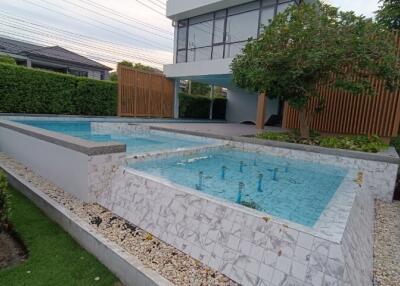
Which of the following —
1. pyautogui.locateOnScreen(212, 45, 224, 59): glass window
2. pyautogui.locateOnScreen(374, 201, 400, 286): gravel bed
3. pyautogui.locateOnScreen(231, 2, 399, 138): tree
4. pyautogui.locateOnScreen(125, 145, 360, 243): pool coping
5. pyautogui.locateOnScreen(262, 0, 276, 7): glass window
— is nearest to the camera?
pyautogui.locateOnScreen(125, 145, 360, 243): pool coping

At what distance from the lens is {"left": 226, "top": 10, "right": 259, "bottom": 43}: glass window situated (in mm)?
13719

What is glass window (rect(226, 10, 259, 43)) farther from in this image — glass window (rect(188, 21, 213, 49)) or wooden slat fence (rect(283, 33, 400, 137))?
wooden slat fence (rect(283, 33, 400, 137))

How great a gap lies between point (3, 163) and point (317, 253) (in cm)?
717

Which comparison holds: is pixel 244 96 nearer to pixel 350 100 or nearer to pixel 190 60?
pixel 190 60

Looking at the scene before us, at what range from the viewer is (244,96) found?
72.8 ft

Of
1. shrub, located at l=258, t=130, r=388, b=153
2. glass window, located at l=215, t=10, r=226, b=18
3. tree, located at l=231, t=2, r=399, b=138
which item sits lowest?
shrub, located at l=258, t=130, r=388, b=153

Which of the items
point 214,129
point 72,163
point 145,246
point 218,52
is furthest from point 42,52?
point 145,246

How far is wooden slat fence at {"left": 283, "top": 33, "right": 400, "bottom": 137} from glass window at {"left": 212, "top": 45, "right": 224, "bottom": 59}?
6.37 metres

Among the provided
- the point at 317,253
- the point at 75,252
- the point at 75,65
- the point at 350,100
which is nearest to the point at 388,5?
the point at 350,100

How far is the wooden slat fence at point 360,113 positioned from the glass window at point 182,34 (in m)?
9.96

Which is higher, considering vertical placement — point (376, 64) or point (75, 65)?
point (75, 65)

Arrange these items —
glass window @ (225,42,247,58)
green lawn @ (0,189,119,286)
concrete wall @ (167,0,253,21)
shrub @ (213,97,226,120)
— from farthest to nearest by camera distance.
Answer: shrub @ (213,97,226,120)
concrete wall @ (167,0,253,21)
glass window @ (225,42,247,58)
green lawn @ (0,189,119,286)

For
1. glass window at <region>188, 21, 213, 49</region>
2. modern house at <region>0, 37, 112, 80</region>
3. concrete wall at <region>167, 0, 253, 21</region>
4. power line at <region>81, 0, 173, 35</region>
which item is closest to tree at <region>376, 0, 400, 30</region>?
concrete wall at <region>167, 0, 253, 21</region>

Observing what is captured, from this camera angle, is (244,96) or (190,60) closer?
(190,60)
